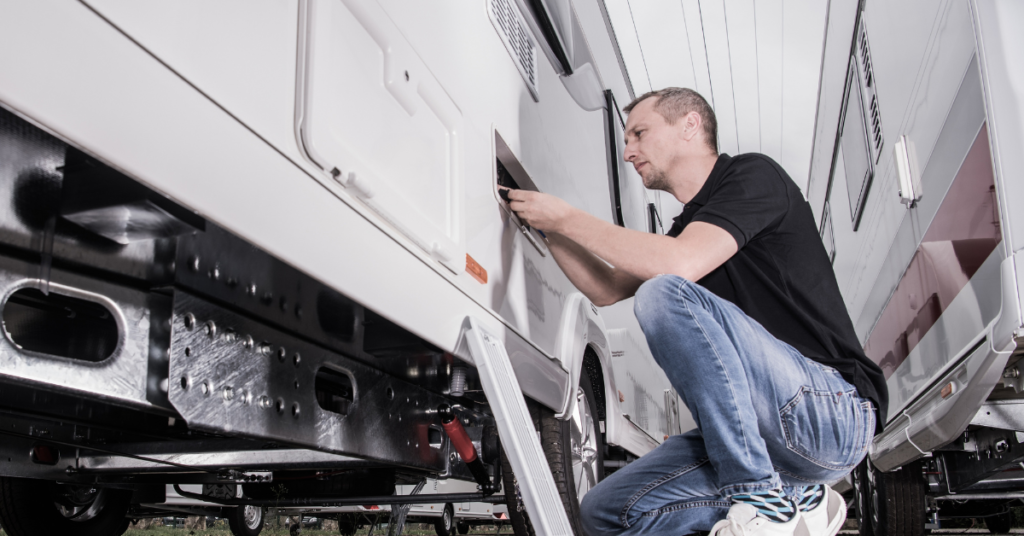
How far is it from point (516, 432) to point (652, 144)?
114 cm

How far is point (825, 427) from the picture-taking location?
62.6 inches

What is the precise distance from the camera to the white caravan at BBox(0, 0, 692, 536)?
814 millimetres

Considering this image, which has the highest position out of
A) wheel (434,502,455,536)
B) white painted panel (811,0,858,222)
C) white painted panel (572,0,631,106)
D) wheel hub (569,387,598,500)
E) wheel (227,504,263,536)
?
white painted panel (811,0,858,222)

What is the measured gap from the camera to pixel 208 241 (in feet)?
3.55

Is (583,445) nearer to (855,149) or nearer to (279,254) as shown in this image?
(279,254)

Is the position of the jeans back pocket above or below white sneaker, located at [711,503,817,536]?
above

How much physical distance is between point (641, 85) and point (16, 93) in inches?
181

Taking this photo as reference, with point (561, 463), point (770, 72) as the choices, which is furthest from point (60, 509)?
point (770, 72)

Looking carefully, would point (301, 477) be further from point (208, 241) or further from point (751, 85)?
point (751, 85)

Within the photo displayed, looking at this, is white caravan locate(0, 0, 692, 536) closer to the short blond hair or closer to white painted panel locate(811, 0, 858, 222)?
the short blond hair

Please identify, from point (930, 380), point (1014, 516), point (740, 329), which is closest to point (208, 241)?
point (740, 329)

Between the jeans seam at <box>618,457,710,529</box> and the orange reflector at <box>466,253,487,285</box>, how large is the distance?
67 cm

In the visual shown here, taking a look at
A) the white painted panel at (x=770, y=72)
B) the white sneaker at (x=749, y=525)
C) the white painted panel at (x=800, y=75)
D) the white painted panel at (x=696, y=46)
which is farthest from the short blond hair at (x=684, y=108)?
the white painted panel at (x=800, y=75)

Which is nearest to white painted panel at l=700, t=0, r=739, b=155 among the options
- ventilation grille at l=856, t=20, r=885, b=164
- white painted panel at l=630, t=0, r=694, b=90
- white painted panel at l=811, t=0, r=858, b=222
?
white painted panel at l=630, t=0, r=694, b=90
